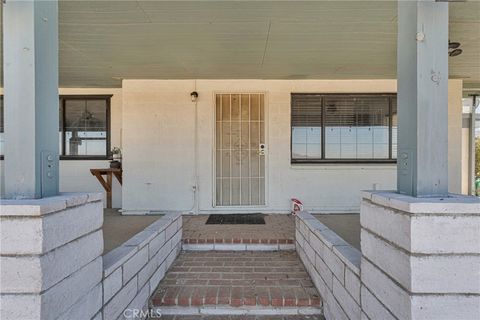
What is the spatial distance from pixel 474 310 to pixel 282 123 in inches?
168

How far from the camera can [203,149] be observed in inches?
207

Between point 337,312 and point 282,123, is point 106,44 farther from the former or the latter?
point 337,312

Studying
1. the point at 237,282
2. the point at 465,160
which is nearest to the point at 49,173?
the point at 237,282

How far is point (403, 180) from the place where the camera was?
1.50 metres

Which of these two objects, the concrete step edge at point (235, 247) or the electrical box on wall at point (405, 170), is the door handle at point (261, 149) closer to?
the concrete step edge at point (235, 247)

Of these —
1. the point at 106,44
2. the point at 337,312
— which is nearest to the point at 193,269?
the point at 337,312

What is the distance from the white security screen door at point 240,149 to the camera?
530 centimetres

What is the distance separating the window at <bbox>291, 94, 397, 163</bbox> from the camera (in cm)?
535

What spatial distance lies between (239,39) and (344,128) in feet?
9.22

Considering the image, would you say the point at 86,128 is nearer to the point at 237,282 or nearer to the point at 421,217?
the point at 237,282

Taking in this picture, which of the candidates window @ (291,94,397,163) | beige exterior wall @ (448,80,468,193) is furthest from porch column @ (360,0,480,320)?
beige exterior wall @ (448,80,468,193)

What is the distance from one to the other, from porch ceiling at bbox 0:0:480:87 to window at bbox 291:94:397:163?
0.48 metres

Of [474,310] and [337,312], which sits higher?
[474,310]

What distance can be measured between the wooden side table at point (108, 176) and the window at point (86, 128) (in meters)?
0.44
